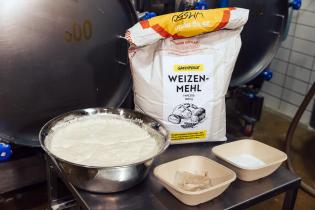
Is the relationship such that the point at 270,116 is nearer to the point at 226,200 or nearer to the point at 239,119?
the point at 239,119

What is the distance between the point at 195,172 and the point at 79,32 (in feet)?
2.14

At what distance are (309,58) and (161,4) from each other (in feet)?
4.26

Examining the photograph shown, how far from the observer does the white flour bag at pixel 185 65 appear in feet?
3.83

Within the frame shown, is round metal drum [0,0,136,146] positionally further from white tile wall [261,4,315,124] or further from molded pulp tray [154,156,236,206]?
white tile wall [261,4,315,124]

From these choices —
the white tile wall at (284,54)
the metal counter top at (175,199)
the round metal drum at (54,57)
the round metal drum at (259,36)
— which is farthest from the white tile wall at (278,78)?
the metal counter top at (175,199)

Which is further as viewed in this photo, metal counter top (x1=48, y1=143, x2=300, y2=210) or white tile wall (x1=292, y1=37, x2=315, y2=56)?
white tile wall (x1=292, y1=37, x2=315, y2=56)

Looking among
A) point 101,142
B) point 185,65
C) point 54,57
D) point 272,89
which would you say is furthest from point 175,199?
point 272,89

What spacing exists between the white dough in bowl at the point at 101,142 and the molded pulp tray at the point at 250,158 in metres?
0.23

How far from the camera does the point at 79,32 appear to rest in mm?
1339

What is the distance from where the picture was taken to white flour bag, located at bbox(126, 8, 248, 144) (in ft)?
3.83

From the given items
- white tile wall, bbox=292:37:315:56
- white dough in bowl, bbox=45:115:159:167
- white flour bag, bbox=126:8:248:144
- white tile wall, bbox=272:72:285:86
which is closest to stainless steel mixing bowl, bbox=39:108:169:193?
white dough in bowl, bbox=45:115:159:167

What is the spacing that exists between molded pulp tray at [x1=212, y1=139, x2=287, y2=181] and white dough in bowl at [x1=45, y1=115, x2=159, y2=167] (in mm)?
231

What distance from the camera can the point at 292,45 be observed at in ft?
8.43

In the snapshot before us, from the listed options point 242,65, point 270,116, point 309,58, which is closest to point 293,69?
point 309,58
